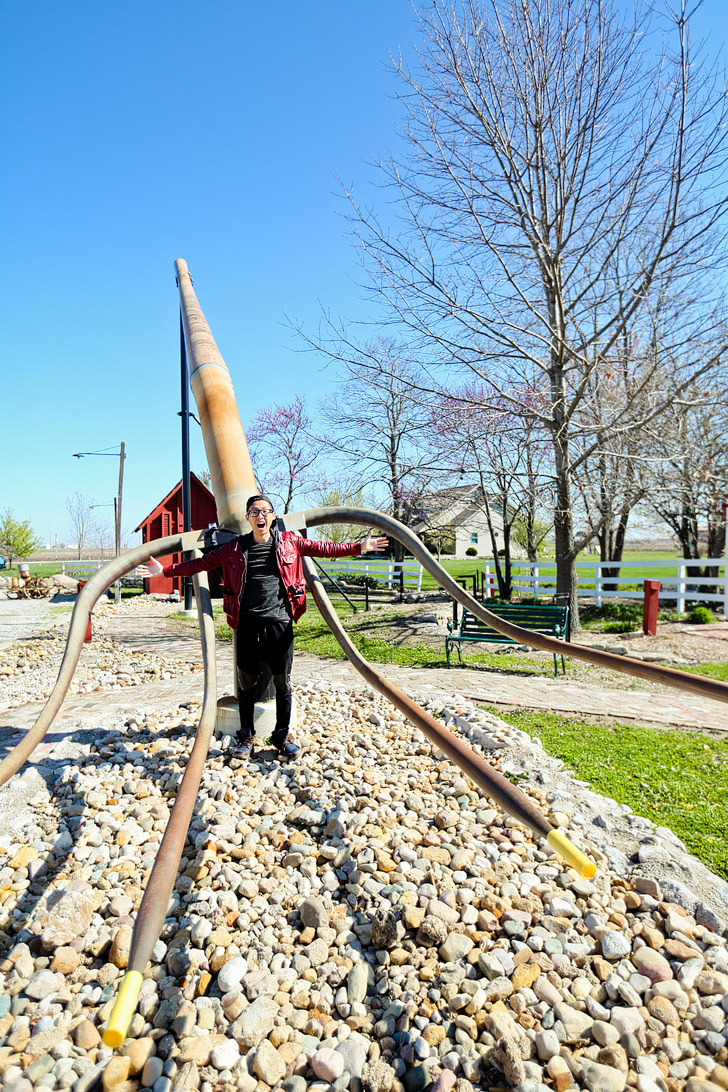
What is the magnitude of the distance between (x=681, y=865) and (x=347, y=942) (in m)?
1.68

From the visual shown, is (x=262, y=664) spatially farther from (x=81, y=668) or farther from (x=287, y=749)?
(x=81, y=668)

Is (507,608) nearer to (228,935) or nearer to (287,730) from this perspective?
(287,730)

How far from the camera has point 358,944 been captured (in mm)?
2510

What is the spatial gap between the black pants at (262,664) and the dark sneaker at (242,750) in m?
0.04

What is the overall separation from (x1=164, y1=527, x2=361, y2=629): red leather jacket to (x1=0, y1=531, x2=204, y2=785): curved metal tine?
141 mm

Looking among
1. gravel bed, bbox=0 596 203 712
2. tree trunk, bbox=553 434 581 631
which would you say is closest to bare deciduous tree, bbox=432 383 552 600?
tree trunk, bbox=553 434 581 631

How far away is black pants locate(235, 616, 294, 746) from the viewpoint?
3812 mm

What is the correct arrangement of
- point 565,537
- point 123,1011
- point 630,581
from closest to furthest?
1. point 123,1011
2. point 565,537
3. point 630,581

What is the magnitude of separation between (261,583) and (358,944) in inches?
76.7

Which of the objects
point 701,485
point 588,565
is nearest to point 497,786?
point 588,565

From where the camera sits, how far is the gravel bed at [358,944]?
200cm

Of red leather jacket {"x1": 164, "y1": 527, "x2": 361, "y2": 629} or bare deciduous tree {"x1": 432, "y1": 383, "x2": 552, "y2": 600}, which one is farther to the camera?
bare deciduous tree {"x1": 432, "y1": 383, "x2": 552, "y2": 600}

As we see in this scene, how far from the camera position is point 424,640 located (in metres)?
10.7

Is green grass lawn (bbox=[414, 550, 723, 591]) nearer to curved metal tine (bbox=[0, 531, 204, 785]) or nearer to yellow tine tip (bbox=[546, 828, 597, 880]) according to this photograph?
curved metal tine (bbox=[0, 531, 204, 785])
